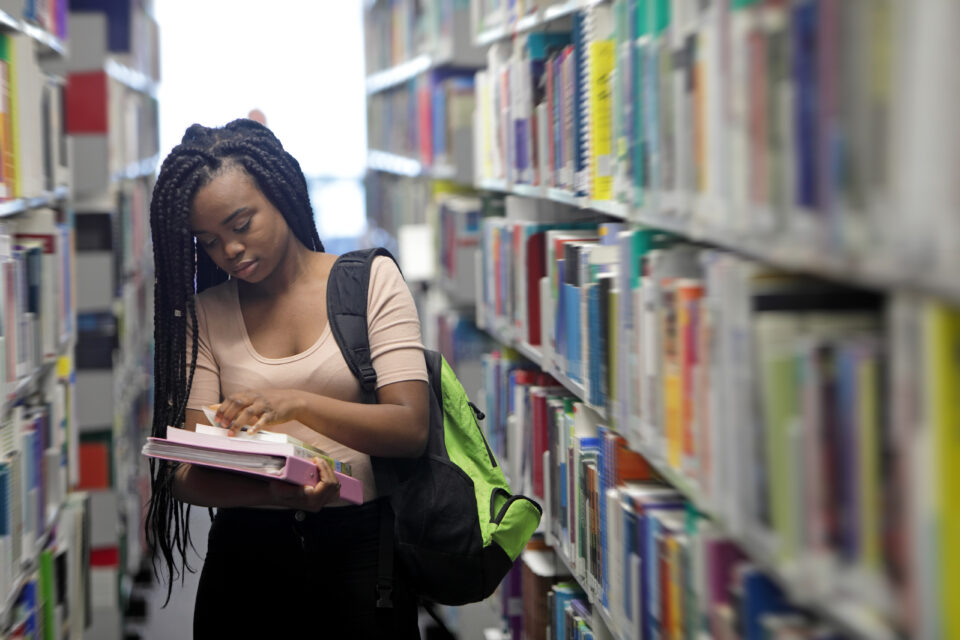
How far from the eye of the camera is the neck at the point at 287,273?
1902 millimetres

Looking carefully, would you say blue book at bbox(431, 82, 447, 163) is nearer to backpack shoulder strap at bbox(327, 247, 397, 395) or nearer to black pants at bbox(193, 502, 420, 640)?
backpack shoulder strap at bbox(327, 247, 397, 395)

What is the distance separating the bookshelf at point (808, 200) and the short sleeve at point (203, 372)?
0.66m

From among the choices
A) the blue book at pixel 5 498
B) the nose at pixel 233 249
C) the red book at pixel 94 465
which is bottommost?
the red book at pixel 94 465

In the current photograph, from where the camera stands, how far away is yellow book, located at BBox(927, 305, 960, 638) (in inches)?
33.4

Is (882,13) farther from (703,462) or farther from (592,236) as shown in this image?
(592,236)

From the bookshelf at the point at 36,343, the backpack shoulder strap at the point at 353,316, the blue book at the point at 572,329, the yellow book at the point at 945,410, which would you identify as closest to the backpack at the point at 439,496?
the backpack shoulder strap at the point at 353,316

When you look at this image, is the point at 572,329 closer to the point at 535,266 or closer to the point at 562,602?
the point at 535,266

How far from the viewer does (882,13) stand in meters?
0.89

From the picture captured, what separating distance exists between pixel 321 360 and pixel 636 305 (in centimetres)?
52

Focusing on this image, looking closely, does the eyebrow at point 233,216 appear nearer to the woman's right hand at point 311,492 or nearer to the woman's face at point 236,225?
the woman's face at point 236,225

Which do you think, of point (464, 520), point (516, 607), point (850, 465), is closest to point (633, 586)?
point (464, 520)

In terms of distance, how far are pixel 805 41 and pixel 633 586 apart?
97cm

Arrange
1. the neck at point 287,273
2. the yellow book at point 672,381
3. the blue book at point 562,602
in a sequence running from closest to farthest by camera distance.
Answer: the yellow book at point 672,381 < the neck at point 287,273 < the blue book at point 562,602

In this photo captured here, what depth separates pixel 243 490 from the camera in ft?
5.84
